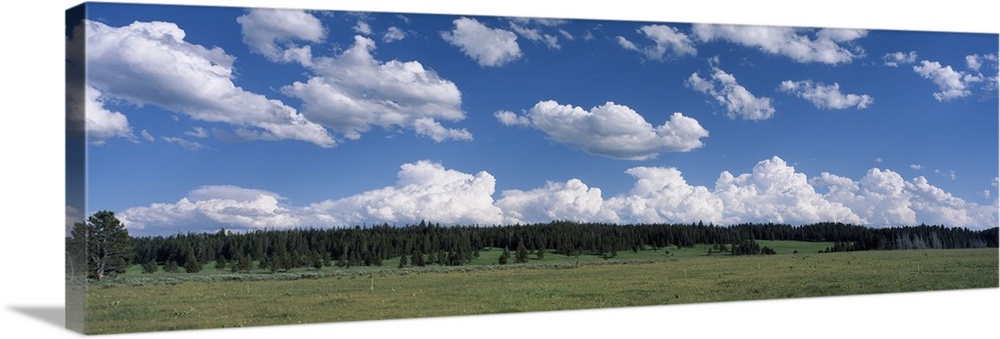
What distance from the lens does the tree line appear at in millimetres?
25672

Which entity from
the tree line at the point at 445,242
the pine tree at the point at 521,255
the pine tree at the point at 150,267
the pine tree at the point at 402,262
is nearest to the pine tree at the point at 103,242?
the tree line at the point at 445,242

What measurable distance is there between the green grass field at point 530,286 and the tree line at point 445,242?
0.83 feet

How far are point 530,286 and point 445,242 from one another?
222 cm

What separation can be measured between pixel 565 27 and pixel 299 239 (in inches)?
307

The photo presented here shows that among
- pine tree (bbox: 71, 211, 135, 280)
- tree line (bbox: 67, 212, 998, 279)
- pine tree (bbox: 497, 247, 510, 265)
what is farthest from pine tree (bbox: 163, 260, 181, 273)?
pine tree (bbox: 497, 247, 510, 265)

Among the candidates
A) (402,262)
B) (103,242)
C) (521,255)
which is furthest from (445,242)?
(103,242)

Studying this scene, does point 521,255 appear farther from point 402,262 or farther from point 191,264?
point 191,264

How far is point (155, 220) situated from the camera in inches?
969

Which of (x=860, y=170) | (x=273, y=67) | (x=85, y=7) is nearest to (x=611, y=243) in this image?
(x=860, y=170)

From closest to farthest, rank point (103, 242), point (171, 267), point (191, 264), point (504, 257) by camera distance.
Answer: point (103, 242)
point (171, 267)
point (191, 264)
point (504, 257)

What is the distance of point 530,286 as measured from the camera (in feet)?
93.3

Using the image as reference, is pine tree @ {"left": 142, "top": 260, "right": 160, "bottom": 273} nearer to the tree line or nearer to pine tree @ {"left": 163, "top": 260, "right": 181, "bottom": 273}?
the tree line

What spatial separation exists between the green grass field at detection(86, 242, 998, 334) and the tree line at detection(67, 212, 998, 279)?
0.25 metres

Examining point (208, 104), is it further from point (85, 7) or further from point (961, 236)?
point (961, 236)
